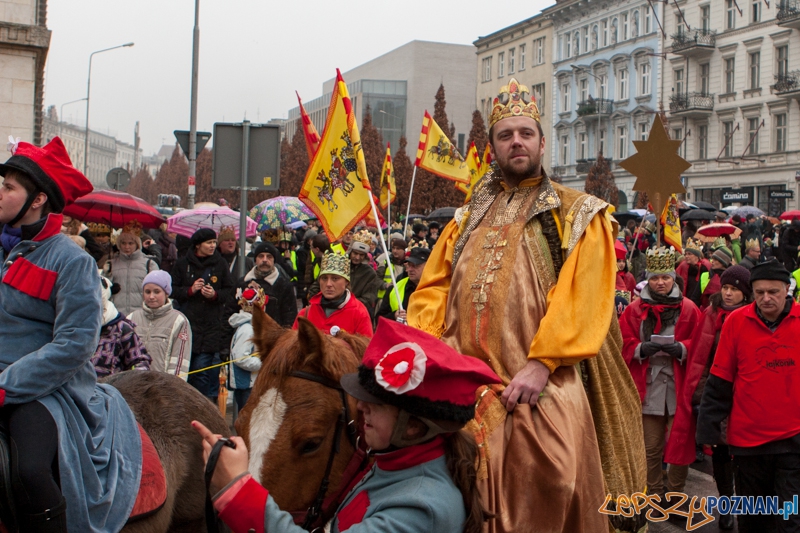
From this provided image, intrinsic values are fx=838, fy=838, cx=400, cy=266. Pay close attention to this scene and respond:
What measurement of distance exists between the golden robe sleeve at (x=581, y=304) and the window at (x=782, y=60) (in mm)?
46508

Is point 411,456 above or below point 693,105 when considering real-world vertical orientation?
below

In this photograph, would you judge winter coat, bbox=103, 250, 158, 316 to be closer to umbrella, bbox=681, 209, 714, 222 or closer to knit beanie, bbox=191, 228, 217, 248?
knit beanie, bbox=191, 228, 217, 248

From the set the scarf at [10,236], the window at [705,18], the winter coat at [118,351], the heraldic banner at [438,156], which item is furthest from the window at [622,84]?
the scarf at [10,236]

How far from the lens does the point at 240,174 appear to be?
31.2ft

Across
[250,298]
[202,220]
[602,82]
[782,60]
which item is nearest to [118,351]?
[250,298]

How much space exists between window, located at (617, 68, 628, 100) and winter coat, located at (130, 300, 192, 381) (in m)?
53.6

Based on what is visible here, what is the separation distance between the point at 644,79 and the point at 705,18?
5.79 metres

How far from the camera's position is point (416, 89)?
86562 millimetres

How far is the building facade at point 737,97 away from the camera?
1737 inches

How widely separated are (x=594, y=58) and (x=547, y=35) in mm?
6043

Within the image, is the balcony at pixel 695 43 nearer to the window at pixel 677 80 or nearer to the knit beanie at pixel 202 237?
the window at pixel 677 80

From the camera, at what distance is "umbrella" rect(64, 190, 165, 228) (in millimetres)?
12883

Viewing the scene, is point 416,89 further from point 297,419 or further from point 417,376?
point 417,376

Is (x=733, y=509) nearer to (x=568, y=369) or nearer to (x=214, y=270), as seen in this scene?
(x=568, y=369)
